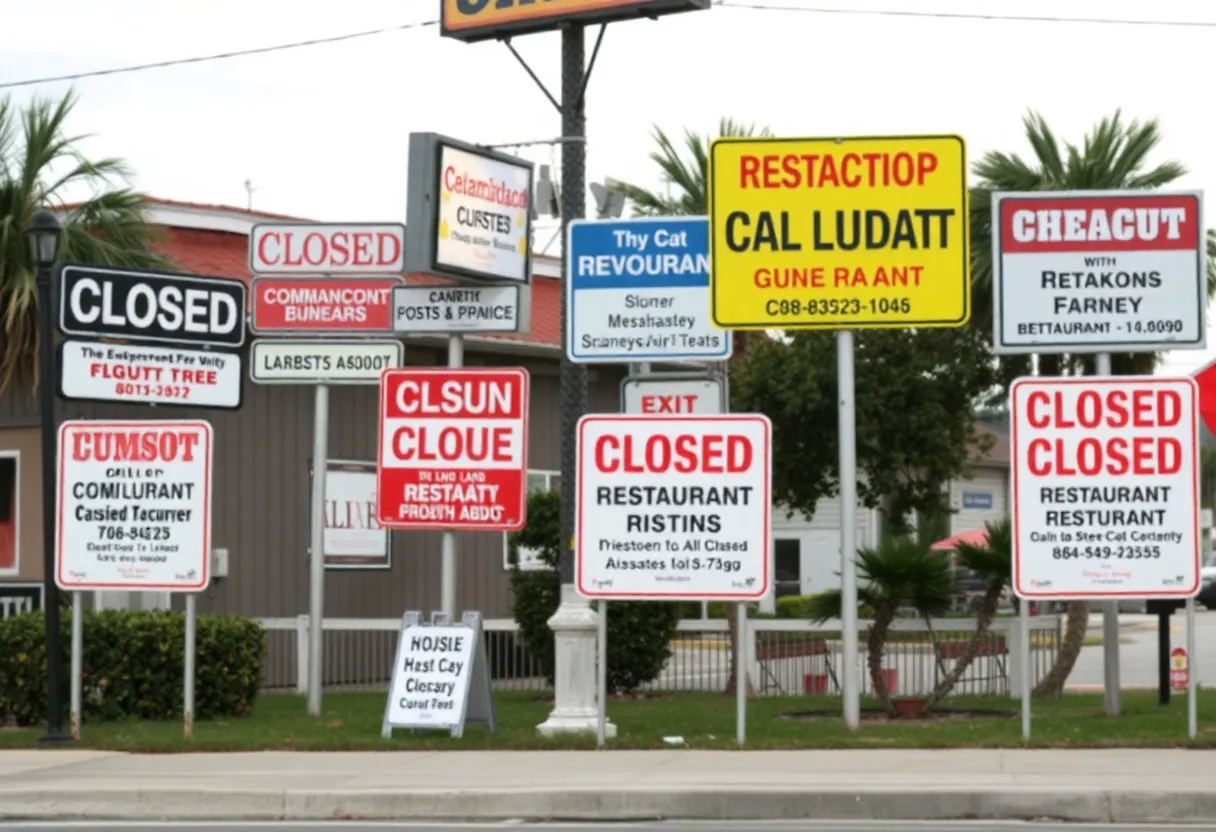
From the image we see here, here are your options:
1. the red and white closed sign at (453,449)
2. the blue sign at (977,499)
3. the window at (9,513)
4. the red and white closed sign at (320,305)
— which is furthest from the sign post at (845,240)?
the blue sign at (977,499)

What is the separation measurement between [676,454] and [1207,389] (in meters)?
4.59

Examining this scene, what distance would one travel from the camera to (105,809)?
12586 mm

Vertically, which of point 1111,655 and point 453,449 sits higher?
point 453,449

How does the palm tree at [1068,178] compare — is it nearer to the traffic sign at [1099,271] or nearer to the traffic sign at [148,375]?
the traffic sign at [1099,271]

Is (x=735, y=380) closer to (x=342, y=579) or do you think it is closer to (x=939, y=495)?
(x=939, y=495)

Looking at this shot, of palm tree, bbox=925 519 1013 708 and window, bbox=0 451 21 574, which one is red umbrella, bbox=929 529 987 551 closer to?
palm tree, bbox=925 519 1013 708

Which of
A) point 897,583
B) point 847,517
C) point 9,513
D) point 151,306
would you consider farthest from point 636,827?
point 9,513

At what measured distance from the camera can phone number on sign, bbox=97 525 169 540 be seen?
15.8m

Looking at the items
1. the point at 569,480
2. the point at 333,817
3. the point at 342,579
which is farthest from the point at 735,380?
the point at 333,817

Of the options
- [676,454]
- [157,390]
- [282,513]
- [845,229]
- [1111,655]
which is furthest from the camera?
[282,513]

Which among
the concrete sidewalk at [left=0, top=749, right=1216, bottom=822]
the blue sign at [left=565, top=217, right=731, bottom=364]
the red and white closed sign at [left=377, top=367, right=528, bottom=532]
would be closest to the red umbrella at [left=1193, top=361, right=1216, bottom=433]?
the concrete sidewalk at [left=0, top=749, right=1216, bottom=822]

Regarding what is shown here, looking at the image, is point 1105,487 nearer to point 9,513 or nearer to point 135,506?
point 135,506

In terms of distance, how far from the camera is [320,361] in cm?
1825

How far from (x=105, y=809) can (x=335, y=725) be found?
438 centimetres
